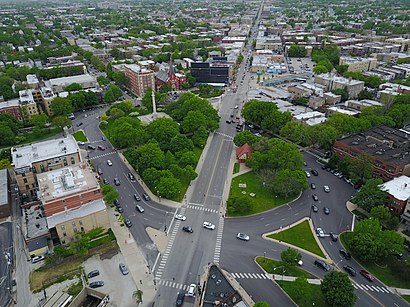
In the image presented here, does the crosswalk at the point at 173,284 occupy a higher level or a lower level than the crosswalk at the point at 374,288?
lower

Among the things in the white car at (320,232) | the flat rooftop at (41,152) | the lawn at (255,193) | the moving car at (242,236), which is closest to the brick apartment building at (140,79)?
the flat rooftop at (41,152)

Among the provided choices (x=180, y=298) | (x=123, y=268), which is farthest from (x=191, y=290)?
(x=123, y=268)

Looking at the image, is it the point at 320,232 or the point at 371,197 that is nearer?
the point at 320,232

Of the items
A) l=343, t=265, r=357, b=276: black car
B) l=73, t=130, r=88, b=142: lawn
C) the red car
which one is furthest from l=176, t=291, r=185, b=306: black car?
l=73, t=130, r=88, b=142: lawn

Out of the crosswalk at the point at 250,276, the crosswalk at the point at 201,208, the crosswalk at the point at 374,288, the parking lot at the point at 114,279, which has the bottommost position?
the parking lot at the point at 114,279

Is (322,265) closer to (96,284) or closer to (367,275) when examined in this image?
(367,275)

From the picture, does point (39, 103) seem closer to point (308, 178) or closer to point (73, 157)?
point (73, 157)

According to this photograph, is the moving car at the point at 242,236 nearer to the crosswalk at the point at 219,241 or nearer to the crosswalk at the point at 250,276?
the crosswalk at the point at 219,241
